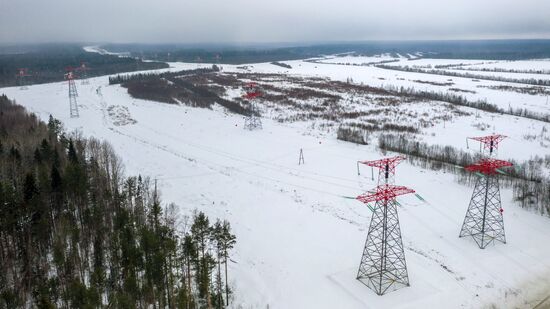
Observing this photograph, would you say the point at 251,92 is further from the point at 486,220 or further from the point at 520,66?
the point at 520,66

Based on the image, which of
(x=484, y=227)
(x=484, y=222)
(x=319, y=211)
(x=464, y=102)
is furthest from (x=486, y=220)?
(x=464, y=102)

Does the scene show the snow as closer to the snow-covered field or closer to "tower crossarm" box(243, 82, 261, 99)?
"tower crossarm" box(243, 82, 261, 99)

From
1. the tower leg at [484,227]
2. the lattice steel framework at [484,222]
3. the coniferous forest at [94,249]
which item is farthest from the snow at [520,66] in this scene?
the coniferous forest at [94,249]

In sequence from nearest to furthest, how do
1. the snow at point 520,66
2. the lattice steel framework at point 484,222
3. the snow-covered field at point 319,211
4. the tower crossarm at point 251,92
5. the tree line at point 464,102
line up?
the snow-covered field at point 319,211
the lattice steel framework at point 484,222
the tower crossarm at point 251,92
the tree line at point 464,102
the snow at point 520,66

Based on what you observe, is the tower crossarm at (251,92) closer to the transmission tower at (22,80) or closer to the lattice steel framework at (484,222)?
the lattice steel framework at (484,222)

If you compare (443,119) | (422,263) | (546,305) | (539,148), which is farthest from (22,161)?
(443,119)

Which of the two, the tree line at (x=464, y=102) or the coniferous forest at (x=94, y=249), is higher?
the tree line at (x=464, y=102)
